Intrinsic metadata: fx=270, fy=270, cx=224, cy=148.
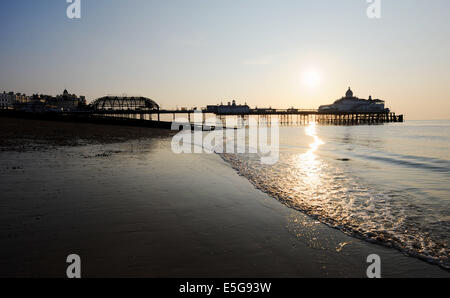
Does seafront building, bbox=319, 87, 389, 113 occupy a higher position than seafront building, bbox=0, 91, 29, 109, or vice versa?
seafront building, bbox=0, 91, 29, 109

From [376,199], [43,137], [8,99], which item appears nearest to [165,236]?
[376,199]

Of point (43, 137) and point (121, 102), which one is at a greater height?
point (121, 102)

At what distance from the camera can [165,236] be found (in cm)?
476

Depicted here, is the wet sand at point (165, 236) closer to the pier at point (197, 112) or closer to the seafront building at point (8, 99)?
the pier at point (197, 112)

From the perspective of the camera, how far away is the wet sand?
3717 mm

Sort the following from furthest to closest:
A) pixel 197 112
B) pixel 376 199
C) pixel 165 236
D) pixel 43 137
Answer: pixel 197 112
pixel 43 137
pixel 376 199
pixel 165 236

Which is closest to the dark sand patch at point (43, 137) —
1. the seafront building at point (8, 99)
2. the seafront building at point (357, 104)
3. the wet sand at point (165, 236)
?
the wet sand at point (165, 236)

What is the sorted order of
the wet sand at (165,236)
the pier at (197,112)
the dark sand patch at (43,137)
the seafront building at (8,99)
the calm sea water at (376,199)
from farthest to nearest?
the seafront building at (8,99) < the pier at (197,112) < the dark sand patch at (43,137) < the calm sea water at (376,199) < the wet sand at (165,236)

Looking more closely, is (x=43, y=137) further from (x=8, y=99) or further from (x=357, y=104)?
(x=8, y=99)

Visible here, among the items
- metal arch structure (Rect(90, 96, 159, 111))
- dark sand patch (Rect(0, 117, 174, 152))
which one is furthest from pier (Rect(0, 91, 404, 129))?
dark sand patch (Rect(0, 117, 174, 152))

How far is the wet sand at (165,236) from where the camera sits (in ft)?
12.2

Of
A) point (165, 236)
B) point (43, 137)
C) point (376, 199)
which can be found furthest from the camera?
point (43, 137)

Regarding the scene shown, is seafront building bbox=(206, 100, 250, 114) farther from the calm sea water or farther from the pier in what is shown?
the calm sea water
